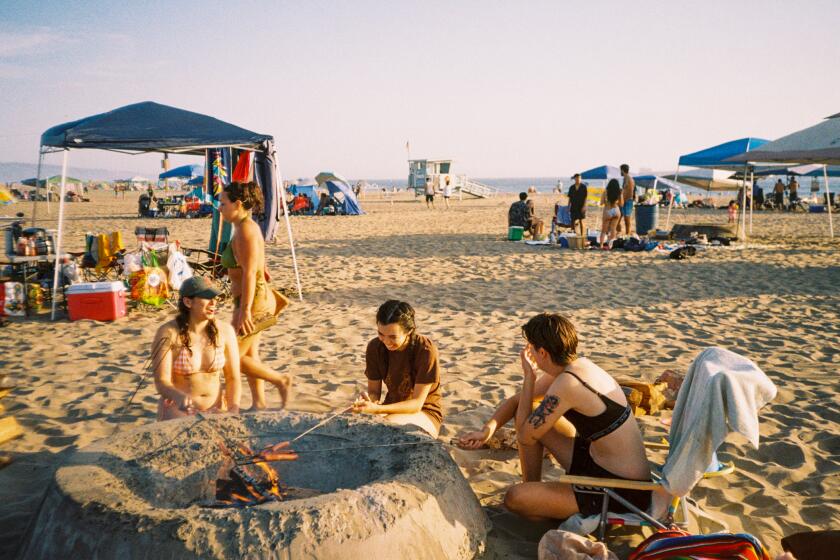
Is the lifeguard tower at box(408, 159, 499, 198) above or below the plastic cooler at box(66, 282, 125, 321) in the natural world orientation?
above

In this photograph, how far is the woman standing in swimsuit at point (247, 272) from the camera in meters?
3.95

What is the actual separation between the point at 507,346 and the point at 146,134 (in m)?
5.27

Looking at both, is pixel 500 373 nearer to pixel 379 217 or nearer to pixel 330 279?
pixel 330 279

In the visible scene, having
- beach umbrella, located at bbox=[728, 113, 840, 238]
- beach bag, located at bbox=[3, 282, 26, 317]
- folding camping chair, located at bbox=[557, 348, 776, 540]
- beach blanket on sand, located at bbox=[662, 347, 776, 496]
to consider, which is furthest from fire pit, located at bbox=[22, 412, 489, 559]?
beach umbrella, located at bbox=[728, 113, 840, 238]

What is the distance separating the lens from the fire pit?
6.68 ft

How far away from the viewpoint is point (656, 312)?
24.8ft

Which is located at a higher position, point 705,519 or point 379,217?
point 379,217

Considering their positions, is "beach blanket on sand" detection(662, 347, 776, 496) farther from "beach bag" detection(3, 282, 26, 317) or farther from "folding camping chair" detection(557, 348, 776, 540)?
"beach bag" detection(3, 282, 26, 317)

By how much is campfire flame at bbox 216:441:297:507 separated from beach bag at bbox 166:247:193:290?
5663 millimetres

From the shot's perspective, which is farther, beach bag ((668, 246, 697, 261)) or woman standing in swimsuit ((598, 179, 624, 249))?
woman standing in swimsuit ((598, 179, 624, 249))

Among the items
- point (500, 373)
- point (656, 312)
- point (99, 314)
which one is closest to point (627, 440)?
point (500, 373)

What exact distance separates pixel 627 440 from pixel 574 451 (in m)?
0.29

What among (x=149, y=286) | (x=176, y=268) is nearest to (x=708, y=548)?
(x=149, y=286)

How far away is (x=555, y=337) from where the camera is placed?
9.41ft
